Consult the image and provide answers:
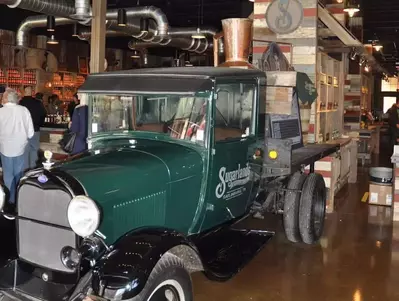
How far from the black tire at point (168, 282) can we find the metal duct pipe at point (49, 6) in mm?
6562

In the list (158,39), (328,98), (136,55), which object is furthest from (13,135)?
(136,55)

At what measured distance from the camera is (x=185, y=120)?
3.34m

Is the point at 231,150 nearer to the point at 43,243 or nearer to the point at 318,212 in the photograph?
the point at 43,243

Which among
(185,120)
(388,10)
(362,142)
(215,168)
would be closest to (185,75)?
(185,120)

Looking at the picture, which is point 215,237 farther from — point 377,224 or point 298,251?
point 377,224

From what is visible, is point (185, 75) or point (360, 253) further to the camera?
point (360, 253)

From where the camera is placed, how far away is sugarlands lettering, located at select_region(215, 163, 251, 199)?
352 centimetres

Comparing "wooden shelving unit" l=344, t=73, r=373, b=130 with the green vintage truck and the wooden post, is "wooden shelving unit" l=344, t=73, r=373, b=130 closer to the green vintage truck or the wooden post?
the wooden post

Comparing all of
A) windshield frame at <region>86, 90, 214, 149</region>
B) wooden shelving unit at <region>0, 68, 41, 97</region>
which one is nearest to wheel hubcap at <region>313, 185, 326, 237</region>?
windshield frame at <region>86, 90, 214, 149</region>

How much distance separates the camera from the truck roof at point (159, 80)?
3.24m

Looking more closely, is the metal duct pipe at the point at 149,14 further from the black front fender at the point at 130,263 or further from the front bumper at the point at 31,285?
the black front fender at the point at 130,263

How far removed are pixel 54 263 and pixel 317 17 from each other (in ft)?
16.3

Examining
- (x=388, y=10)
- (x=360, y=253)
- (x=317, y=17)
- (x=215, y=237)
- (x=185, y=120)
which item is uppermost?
(x=388, y=10)

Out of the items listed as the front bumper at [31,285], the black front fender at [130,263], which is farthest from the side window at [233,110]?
the front bumper at [31,285]
